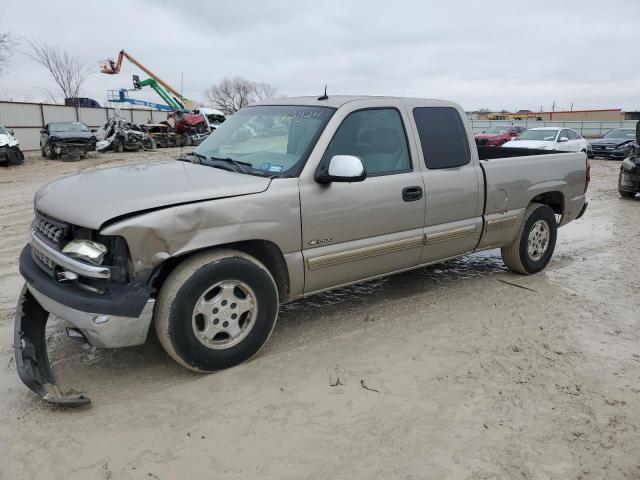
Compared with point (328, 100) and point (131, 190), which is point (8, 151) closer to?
point (328, 100)

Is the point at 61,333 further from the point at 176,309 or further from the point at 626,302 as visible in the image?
the point at 626,302

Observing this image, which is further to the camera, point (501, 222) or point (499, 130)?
point (499, 130)

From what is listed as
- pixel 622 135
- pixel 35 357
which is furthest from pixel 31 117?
pixel 622 135

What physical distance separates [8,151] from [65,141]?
2689 mm

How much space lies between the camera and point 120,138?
22656mm

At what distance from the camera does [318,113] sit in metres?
3.97

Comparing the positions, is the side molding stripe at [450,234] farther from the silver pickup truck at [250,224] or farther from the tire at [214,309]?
the tire at [214,309]

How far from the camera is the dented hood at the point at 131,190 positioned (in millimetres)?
3002

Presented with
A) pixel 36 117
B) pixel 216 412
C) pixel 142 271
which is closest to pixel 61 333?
pixel 142 271

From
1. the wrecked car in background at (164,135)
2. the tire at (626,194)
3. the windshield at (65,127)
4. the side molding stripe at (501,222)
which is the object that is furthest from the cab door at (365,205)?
the wrecked car in background at (164,135)

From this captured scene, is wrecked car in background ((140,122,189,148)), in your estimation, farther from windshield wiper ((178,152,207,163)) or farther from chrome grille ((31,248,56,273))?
chrome grille ((31,248,56,273))

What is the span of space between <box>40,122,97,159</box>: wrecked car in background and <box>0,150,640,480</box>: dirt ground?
16.7 meters

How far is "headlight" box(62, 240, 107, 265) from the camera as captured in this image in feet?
9.89

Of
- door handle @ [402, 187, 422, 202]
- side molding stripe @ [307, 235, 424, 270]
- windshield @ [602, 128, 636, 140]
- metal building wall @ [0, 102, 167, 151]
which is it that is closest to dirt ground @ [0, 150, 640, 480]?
side molding stripe @ [307, 235, 424, 270]
